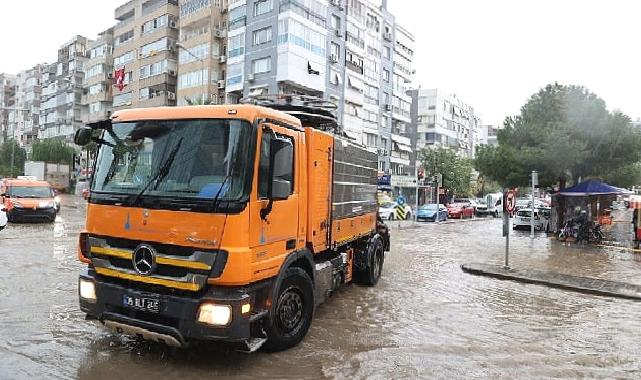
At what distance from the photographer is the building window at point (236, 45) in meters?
44.5

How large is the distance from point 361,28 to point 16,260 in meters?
46.1

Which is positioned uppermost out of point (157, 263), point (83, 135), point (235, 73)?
point (235, 73)

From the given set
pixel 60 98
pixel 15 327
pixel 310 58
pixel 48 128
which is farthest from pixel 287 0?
pixel 48 128

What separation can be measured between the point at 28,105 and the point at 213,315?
377ft

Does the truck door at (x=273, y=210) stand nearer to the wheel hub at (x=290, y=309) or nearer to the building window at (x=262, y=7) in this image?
the wheel hub at (x=290, y=309)

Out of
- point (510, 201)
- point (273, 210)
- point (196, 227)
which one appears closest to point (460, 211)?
point (510, 201)

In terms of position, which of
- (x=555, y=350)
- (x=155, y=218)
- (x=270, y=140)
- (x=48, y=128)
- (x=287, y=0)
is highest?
(x=287, y=0)

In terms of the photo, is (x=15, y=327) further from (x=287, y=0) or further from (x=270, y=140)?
(x=287, y=0)

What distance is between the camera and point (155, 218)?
16.3 ft

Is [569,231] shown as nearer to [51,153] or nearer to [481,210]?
[481,210]

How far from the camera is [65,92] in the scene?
81562mm

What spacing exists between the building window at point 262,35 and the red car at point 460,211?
1998 centimetres

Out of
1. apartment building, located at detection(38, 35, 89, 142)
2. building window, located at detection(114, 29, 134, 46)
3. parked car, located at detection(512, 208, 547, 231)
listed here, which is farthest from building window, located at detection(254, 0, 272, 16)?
apartment building, located at detection(38, 35, 89, 142)

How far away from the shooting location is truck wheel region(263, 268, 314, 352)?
5660 mm
